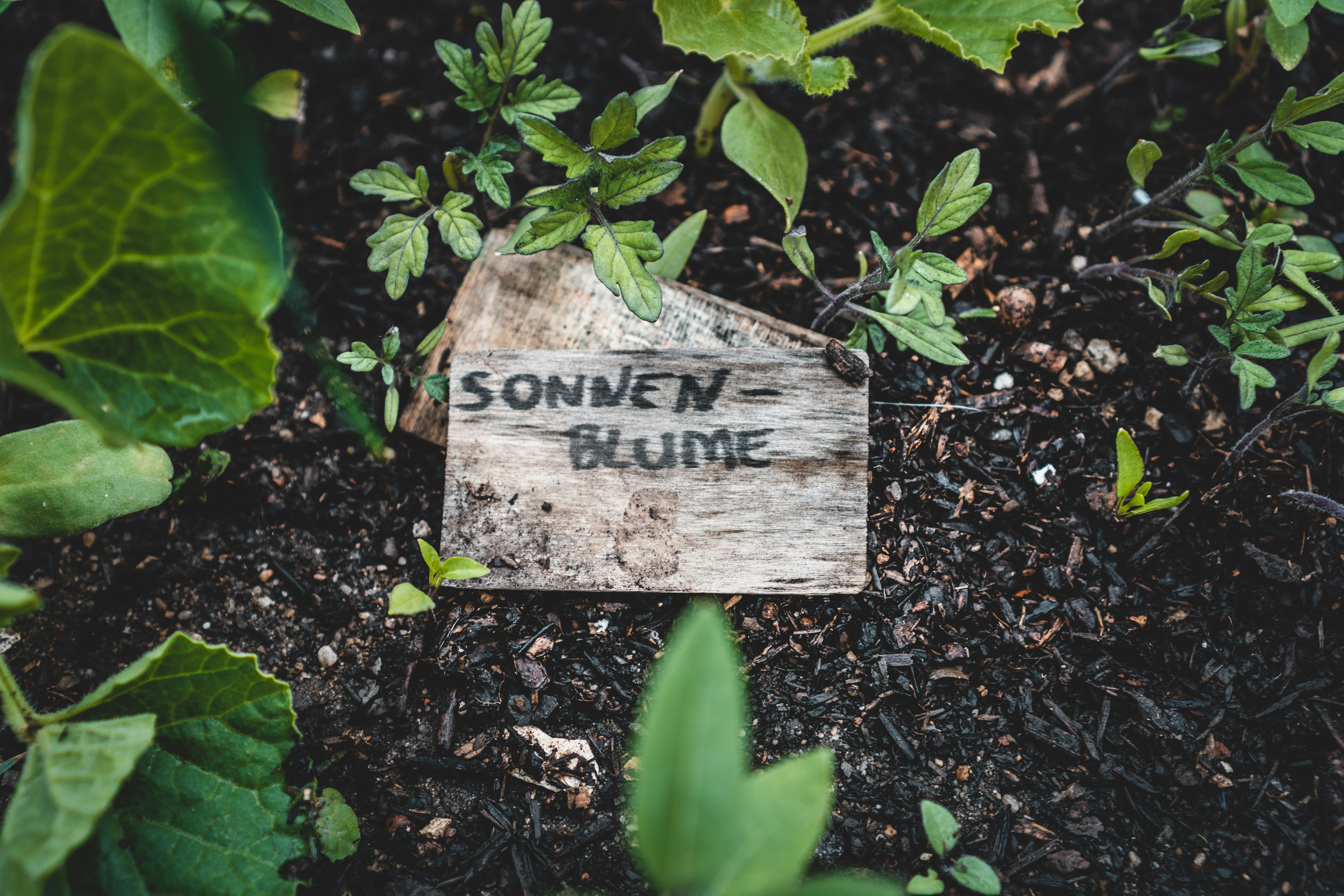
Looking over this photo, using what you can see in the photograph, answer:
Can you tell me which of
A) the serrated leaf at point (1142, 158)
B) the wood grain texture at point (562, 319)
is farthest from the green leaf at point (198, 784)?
the serrated leaf at point (1142, 158)

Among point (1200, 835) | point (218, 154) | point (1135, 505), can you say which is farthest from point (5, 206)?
point (1200, 835)

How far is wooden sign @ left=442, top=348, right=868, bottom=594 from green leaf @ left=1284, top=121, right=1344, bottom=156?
0.96 m

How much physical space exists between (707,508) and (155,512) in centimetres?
123

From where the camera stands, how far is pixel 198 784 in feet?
4.08

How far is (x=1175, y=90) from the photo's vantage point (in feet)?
6.40

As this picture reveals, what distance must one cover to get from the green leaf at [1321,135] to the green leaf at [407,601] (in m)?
1.88

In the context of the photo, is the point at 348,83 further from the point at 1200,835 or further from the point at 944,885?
the point at 1200,835

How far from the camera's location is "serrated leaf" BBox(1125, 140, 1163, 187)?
1.53 metres

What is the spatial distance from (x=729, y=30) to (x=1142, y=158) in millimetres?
885

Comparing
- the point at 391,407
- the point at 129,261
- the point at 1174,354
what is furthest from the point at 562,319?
the point at 1174,354

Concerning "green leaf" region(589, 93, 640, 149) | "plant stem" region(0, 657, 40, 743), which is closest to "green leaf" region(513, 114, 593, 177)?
"green leaf" region(589, 93, 640, 149)

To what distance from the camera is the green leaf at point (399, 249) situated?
1.50m

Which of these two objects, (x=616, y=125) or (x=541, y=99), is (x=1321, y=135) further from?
(x=541, y=99)

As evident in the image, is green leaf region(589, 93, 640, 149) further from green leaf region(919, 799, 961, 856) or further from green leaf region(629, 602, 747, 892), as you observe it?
green leaf region(919, 799, 961, 856)
